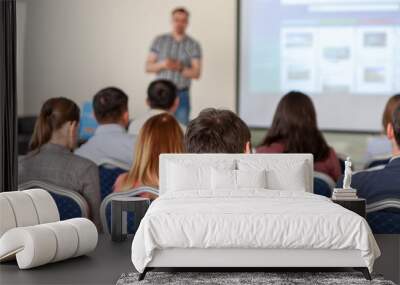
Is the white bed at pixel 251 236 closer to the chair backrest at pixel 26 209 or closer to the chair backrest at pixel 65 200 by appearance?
the chair backrest at pixel 26 209

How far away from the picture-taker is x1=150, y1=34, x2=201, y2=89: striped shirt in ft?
35.2

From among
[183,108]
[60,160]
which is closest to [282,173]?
[60,160]

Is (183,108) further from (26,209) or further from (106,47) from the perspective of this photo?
(26,209)

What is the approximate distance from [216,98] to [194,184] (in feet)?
20.9

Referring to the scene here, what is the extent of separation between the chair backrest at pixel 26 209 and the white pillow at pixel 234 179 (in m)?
0.86

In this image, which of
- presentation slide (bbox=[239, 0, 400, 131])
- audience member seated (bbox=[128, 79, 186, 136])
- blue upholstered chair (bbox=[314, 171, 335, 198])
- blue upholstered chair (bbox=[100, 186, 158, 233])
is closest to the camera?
blue upholstered chair (bbox=[100, 186, 158, 233])

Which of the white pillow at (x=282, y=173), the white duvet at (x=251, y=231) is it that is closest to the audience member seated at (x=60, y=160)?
the white pillow at (x=282, y=173)

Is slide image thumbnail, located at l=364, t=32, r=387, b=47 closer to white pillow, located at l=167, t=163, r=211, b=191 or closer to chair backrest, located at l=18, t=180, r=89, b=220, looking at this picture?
white pillow, located at l=167, t=163, r=211, b=191

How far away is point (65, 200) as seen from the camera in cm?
520

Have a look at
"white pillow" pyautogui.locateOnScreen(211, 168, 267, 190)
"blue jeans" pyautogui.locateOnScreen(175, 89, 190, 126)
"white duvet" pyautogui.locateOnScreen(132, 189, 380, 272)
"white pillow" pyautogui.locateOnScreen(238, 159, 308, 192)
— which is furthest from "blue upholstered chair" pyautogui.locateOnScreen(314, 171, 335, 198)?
"blue jeans" pyautogui.locateOnScreen(175, 89, 190, 126)

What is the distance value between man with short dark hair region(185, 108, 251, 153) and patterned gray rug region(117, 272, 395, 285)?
108 centimetres

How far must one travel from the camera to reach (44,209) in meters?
4.81

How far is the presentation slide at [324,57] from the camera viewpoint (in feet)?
34.9

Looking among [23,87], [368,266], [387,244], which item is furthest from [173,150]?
[23,87]
